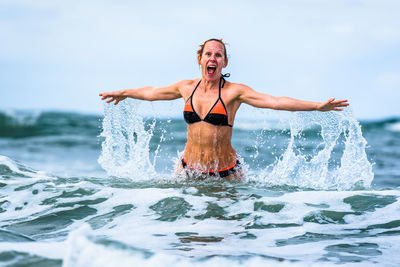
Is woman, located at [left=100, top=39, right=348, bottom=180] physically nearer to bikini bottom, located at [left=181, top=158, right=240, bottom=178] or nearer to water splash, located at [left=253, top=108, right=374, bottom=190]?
bikini bottom, located at [left=181, top=158, right=240, bottom=178]

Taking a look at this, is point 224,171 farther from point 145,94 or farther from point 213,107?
point 145,94

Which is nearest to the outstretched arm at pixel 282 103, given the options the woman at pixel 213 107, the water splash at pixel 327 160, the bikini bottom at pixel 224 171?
the woman at pixel 213 107

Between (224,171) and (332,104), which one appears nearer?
(332,104)

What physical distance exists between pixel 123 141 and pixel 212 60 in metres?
2.49

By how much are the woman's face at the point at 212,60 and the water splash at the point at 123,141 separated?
1.62 m

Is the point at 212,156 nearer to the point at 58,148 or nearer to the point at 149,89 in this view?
the point at 149,89

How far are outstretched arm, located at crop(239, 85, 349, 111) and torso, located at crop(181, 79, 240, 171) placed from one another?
0.54ft

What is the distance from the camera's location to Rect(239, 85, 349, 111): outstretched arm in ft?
19.1

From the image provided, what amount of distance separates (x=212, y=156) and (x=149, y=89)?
4.67ft

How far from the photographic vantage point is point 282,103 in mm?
6211

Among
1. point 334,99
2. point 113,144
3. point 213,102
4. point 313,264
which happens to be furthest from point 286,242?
point 113,144

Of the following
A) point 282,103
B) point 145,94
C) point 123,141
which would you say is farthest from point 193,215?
point 123,141

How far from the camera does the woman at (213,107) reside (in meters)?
6.43

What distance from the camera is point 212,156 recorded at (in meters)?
6.71
